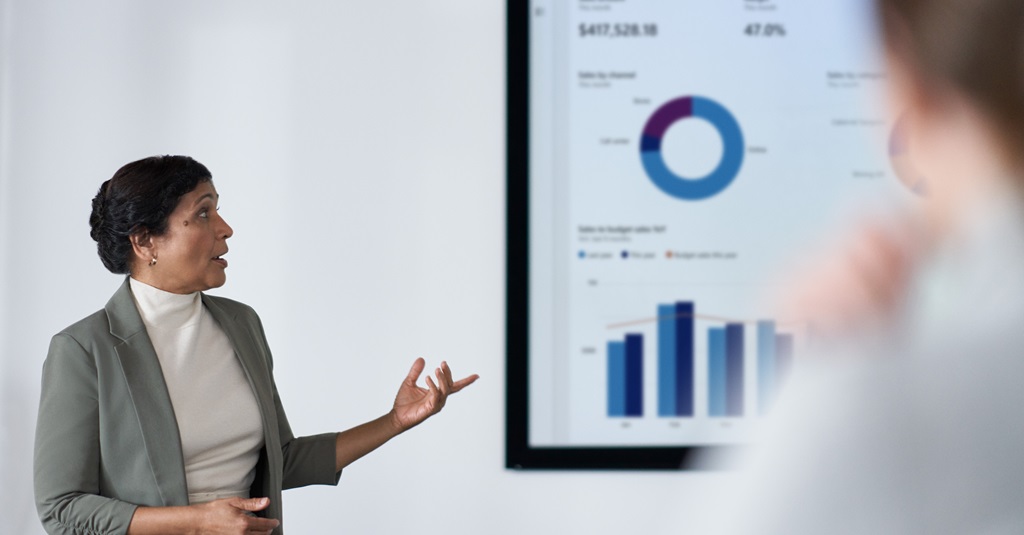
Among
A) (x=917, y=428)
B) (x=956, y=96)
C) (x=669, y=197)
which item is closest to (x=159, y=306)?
(x=669, y=197)

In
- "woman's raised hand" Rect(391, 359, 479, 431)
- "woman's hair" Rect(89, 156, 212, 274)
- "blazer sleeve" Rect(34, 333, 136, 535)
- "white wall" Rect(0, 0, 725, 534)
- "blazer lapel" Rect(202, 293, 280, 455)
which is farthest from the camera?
"white wall" Rect(0, 0, 725, 534)

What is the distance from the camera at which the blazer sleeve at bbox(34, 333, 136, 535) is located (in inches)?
52.4

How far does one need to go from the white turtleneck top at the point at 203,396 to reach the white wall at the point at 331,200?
0.70m

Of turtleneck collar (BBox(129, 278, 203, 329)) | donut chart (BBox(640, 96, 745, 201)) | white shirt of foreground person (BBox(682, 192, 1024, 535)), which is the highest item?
donut chart (BBox(640, 96, 745, 201))

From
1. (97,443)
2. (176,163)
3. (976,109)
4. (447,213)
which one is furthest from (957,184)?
(97,443)

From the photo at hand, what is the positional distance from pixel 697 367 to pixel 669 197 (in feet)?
1.44

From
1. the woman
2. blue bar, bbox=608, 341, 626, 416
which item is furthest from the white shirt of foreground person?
the woman

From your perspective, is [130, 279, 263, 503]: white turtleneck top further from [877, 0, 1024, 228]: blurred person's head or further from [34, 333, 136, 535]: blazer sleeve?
[877, 0, 1024, 228]: blurred person's head

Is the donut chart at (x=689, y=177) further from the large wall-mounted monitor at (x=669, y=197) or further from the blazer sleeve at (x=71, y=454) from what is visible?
the blazer sleeve at (x=71, y=454)

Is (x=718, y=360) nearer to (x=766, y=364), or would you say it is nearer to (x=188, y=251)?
(x=766, y=364)

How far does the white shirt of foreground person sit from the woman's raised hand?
0.92 meters

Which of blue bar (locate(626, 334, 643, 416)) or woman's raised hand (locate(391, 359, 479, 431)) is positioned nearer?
woman's raised hand (locate(391, 359, 479, 431))

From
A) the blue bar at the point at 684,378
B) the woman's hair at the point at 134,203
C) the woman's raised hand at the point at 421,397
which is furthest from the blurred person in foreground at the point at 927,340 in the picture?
the woman's hair at the point at 134,203

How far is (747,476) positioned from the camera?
228 cm
